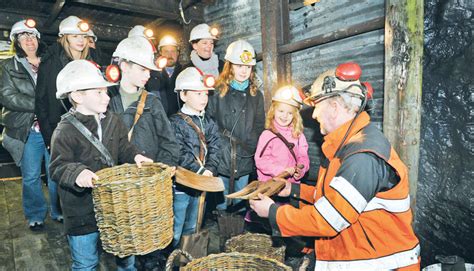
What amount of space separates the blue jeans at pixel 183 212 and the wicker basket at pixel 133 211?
109 cm

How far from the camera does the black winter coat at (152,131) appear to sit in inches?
131

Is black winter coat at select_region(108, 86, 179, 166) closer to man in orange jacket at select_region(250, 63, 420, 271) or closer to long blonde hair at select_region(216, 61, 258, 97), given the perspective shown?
long blonde hair at select_region(216, 61, 258, 97)

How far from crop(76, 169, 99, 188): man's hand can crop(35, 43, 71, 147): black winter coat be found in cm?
211

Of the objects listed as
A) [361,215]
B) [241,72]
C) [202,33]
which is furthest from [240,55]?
[361,215]

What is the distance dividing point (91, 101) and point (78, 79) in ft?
0.70

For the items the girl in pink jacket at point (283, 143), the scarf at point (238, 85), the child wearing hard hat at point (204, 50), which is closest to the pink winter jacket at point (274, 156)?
the girl in pink jacket at point (283, 143)

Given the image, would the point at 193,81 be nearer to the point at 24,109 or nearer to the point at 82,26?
the point at 82,26

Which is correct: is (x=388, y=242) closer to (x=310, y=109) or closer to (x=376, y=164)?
(x=376, y=164)

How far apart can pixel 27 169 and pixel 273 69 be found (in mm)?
4118

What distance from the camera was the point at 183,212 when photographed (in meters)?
3.74

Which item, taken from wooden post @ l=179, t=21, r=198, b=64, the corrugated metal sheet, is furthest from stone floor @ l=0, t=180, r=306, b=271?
wooden post @ l=179, t=21, r=198, b=64

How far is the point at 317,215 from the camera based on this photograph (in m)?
2.08

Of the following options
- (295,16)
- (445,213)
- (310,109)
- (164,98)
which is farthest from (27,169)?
(445,213)

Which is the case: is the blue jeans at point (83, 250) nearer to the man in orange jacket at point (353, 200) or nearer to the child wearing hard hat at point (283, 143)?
the man in orange jacket at point (353, 200)
